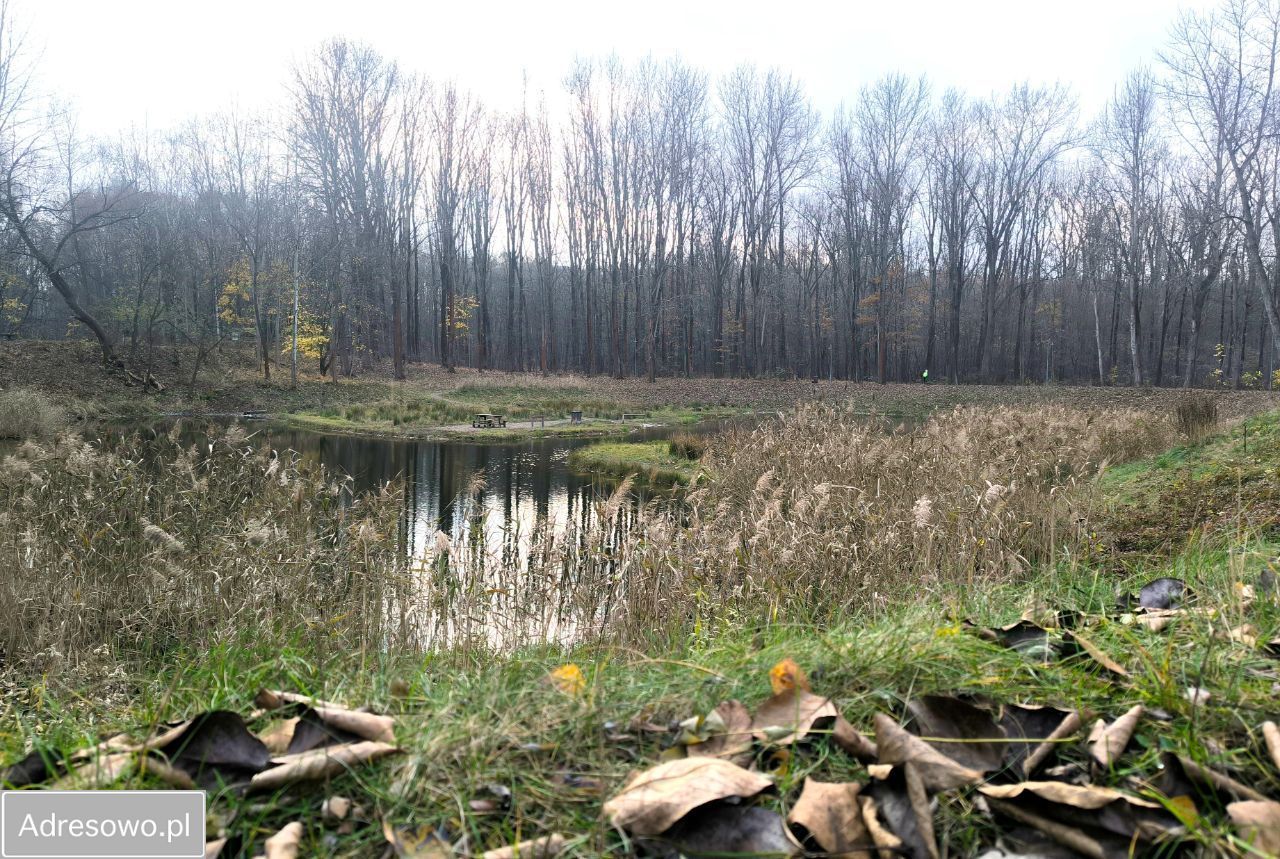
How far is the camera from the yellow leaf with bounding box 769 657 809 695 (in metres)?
1.70

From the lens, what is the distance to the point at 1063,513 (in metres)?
5.99

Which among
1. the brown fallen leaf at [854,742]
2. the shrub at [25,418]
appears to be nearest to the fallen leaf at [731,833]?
the brown fallen leaf at [854,742]

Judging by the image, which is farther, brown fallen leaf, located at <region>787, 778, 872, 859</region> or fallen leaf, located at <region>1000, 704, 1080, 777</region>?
fallen leaf, located at <region>1000, 704, 1080, 777</region>

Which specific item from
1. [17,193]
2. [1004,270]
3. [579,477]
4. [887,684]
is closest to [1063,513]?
[887,684]

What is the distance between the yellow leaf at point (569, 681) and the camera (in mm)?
1780

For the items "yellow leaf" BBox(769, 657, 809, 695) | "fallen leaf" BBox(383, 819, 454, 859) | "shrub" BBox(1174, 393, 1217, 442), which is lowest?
A: "fallen leaf" BBox(383, 819, 454, 859)

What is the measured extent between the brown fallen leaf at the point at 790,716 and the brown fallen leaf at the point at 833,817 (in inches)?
6.3

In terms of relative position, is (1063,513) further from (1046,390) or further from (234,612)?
(1046,390)

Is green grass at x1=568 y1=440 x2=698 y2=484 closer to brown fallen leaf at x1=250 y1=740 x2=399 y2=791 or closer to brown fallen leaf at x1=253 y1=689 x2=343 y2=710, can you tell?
brown fallen leaf at x1=253 y1=689 x2=343 y2=710

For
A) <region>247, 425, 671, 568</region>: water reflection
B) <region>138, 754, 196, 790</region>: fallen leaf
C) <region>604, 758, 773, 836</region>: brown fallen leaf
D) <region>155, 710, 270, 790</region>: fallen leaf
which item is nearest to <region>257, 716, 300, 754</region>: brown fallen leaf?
<region>155, 710, 270, 790</region>: fallen leaf

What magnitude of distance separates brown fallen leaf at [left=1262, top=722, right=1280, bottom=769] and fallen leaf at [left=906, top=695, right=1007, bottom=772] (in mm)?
451

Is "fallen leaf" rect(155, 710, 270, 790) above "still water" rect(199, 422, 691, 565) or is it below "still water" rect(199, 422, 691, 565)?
above

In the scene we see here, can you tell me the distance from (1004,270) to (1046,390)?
56.5ft

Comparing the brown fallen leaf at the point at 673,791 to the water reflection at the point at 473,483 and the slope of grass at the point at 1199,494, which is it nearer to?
the slope of grass at the point at 1199,494
